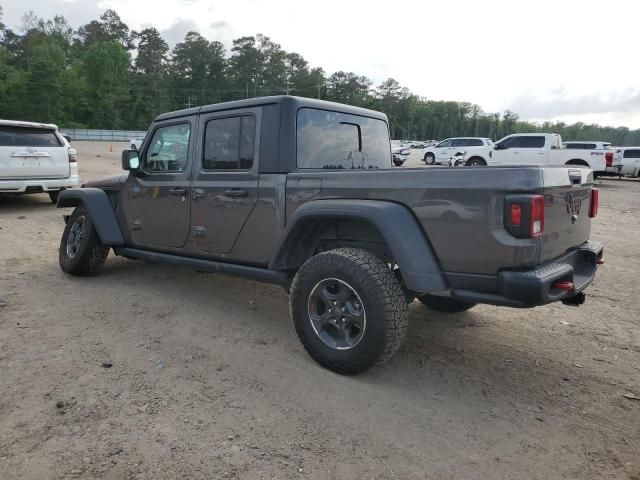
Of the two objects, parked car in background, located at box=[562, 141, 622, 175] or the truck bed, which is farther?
parked car in background, located at box=[562, 141, 622, 175]

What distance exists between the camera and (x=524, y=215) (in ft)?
8.74

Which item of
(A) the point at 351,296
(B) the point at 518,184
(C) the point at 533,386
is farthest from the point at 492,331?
(B) the point at 518,184

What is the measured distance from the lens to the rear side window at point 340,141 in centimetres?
396

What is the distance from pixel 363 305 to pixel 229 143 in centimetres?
194

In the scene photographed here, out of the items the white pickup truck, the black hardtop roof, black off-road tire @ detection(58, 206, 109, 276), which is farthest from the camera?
the white pickup truck

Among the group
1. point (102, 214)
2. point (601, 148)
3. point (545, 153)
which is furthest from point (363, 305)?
point (601, 148)

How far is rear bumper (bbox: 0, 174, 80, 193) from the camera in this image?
9.41m

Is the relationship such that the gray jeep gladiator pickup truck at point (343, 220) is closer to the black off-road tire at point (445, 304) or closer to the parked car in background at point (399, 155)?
the black off-road tire at point (445, 304)

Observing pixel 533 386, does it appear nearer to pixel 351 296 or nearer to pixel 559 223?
pixel 559 223

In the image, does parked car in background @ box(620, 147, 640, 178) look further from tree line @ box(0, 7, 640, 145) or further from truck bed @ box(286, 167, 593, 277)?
tree line @ box(0, 7, 640, 145)

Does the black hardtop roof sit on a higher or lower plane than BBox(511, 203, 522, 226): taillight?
higher

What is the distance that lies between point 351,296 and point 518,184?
1.27 meters

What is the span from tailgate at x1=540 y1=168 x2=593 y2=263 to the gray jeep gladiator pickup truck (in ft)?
0.05

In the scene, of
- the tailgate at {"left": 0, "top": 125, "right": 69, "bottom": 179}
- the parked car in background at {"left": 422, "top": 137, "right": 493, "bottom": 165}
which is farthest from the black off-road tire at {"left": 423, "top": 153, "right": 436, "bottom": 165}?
the tailgate at {"left": 0, "top": 125, "right": 69, "bottom": 179}
